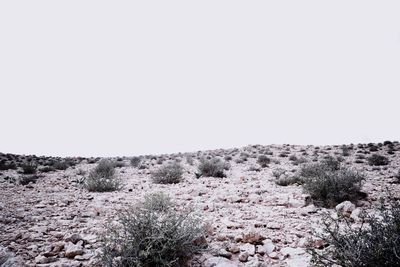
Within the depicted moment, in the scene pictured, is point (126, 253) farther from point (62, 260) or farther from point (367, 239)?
point (367, 239)

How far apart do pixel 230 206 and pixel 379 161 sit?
398 inches

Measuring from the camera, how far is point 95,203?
6.25m

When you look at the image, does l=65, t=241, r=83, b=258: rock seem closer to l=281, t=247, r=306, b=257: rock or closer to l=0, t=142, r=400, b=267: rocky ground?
l=0, t=142, r=400, b=267: rocky ground

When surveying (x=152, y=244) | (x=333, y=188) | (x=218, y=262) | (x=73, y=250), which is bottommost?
(x=218, y=262)

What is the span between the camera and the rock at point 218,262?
318 centimetres

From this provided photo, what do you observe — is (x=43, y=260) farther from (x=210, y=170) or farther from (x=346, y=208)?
(x=210, y=170)

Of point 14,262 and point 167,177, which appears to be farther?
point 167,177

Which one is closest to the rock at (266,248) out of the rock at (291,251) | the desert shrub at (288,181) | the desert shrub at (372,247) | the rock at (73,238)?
the rock at (291,251)

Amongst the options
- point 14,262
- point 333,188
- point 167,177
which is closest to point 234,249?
point 14,262

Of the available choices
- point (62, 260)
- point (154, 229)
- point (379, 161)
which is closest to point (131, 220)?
point (154, 229)

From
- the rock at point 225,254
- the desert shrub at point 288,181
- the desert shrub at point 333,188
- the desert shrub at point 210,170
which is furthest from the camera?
the desert shrub at point 210,170

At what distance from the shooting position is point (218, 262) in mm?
3229

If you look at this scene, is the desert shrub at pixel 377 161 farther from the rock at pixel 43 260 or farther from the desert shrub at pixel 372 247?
the rock at pixel 43 260

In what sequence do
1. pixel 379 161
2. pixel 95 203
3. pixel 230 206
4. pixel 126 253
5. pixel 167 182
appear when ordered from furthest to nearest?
pixel 379 161 < pixel 167 182 < pixel 95 203 < pixel 230 206 < pixel 126 253
